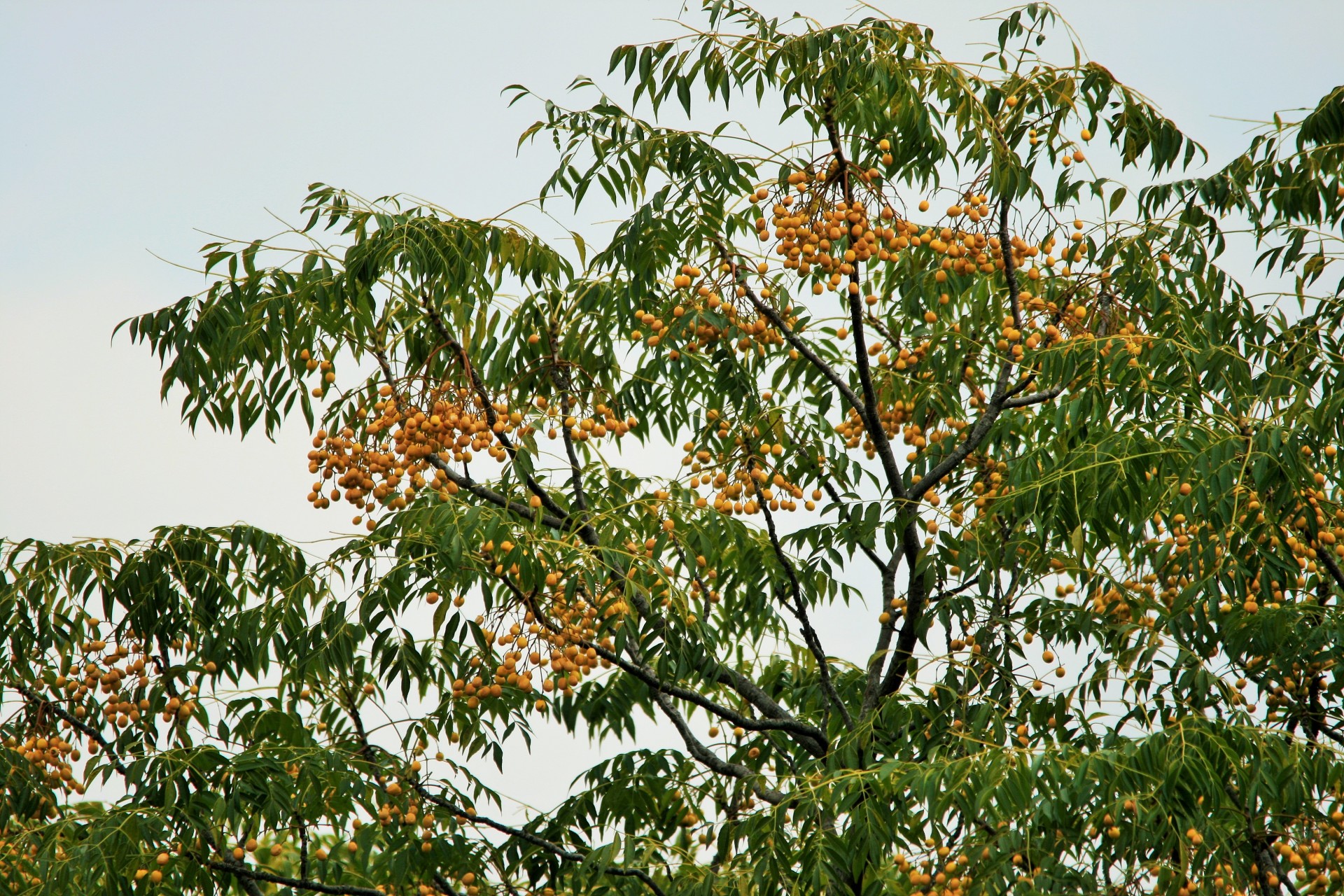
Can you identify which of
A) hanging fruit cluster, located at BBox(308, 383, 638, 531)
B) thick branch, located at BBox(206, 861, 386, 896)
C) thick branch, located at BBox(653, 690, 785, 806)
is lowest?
thick branch, located at BBox(206, 861, 386, 896)

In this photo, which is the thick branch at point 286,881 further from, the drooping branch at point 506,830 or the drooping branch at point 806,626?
the drooping branch at point 806,626

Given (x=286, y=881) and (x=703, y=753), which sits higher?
(x=703, y=753)

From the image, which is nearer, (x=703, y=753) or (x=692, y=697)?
(x=692, y=697)

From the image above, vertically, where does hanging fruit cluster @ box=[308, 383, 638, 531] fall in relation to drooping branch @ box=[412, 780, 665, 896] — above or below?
above

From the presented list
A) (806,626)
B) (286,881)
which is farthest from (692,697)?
(286,881)

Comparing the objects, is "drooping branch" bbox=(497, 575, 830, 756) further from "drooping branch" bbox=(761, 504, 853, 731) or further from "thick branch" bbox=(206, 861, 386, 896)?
"thick branch" bbox=(206, 861, 386, 896)

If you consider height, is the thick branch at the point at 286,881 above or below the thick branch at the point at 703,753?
below

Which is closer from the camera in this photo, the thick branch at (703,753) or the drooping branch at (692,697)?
the drooping branch at (692,697)

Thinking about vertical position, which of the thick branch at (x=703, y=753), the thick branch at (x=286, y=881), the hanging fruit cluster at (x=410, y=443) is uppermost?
the hanging fruit cluster at (x=410, y=443)

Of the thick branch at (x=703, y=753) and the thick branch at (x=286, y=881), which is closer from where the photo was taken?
the thick branch at (x=286, y=881)

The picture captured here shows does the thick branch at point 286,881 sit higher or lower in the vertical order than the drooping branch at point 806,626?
lower

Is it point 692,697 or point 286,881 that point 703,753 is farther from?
point 286,881

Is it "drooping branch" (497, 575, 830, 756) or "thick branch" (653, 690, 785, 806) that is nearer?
"drooping branch" (497, 575, 830, 756)

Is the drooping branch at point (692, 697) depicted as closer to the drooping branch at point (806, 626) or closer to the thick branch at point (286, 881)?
the drooping branch at point (806, 626)
